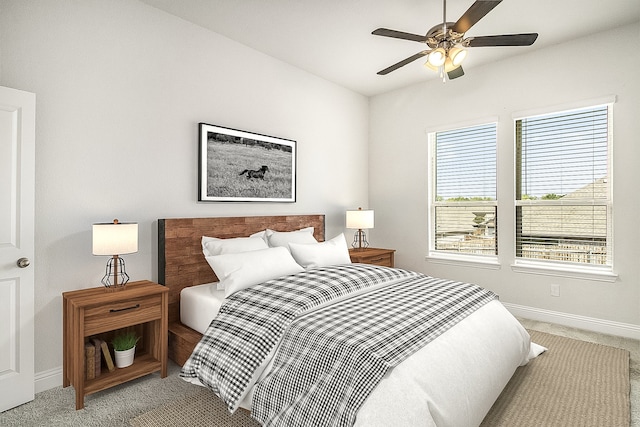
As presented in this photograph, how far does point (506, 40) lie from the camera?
90.7 inches

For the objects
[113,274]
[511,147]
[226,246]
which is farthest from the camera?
[511,147]

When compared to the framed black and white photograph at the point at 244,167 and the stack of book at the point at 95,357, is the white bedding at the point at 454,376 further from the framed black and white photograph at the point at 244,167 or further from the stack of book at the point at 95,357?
the framed black and white photograph at the point at 244,167

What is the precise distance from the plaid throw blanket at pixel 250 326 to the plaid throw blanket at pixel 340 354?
0.11 metres

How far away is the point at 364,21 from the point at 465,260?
9.46 feet

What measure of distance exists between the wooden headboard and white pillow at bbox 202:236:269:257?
13 cm

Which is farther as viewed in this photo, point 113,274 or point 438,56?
point 113,274

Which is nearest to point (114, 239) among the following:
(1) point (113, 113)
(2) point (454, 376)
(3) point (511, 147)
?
(1) point (113, 113)

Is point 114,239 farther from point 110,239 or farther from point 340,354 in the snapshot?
point 340,354

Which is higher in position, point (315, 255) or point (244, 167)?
point (244, 167)

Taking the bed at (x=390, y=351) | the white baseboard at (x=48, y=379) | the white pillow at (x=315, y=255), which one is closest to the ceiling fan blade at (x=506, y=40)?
the bed at (x=390, y=351)

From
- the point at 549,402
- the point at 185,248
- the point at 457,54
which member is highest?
the point at 457,54

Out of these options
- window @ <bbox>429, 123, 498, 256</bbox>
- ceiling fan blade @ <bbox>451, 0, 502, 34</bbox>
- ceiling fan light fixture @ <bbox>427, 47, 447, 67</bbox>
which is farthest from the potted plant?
window @ <bbox>429, 123, 498, 256</bbox>

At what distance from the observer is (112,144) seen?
8.63 feet

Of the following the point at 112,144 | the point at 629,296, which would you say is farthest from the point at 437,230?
the point at 112,144
